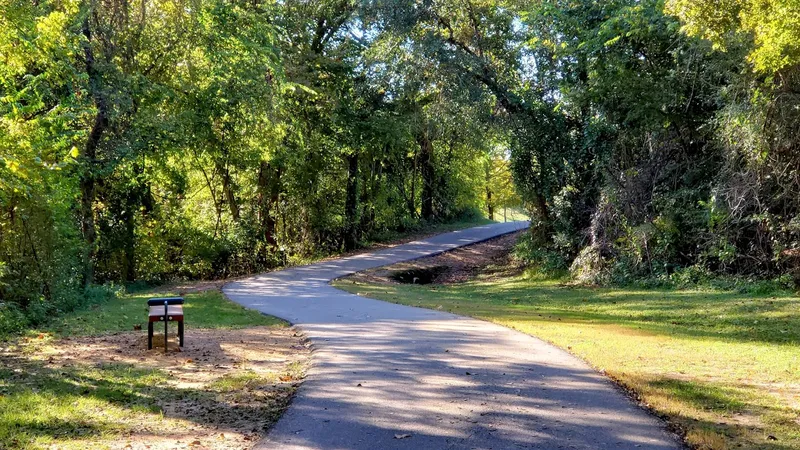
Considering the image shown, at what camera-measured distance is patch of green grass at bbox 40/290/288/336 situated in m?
11.3

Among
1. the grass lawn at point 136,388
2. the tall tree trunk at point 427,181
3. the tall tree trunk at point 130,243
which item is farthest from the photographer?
the tall tree trunk at point 427,181

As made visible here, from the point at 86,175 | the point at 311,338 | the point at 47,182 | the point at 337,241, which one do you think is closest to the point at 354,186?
the point at 337,241

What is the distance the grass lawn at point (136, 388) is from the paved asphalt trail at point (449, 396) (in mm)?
466

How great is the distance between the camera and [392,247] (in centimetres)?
2970

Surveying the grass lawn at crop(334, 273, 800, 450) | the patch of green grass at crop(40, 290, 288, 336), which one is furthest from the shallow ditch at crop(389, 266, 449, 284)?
the patch of green grass at crop(40, 290, 288, 336)

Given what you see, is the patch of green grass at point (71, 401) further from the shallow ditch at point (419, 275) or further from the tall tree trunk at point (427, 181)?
the tall tree trunk at point (427, 181)

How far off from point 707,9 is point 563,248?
12909mm

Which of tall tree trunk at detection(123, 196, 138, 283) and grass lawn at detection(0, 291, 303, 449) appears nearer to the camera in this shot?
grass lawn at detection(0, 291, 303, 449)

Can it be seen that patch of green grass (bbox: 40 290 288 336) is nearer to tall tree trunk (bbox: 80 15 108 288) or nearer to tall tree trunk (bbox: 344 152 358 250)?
tall tree trunk (bbox: 80 15 108 288)

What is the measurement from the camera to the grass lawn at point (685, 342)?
5887 millimetres

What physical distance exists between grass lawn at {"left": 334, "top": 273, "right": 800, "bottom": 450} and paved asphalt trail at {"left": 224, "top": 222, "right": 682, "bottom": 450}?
44 centimetres

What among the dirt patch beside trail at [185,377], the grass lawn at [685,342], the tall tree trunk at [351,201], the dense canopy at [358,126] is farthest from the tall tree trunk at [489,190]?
the dirt patch beside trail at [185,377]

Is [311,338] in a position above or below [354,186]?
below

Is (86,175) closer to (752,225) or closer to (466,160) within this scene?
(752,225)
